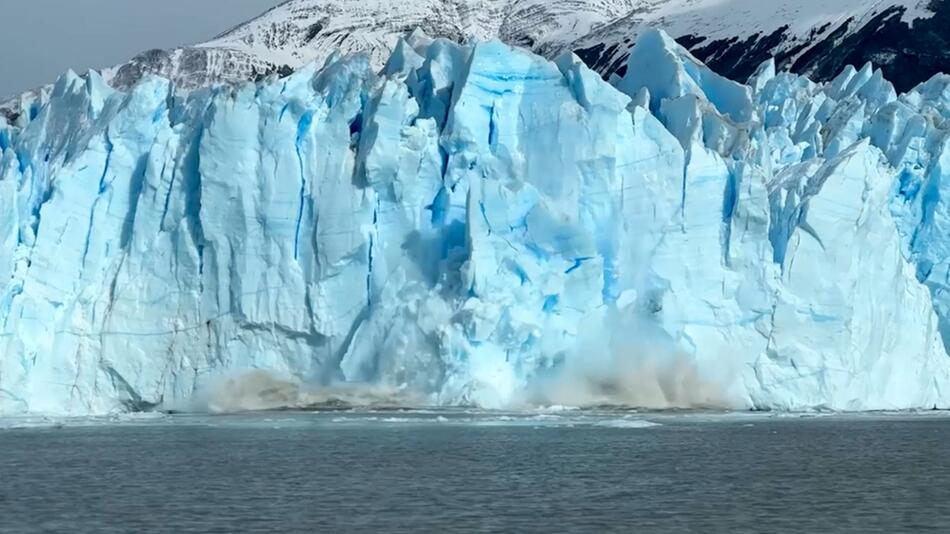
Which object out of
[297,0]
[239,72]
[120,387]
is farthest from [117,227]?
[297,0]

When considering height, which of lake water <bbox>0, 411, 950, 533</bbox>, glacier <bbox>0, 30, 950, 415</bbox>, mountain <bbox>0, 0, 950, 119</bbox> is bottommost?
lake water <bbox>0, 411, 950, 533</bbox>

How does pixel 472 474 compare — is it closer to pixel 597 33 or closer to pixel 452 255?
pixel 452 255

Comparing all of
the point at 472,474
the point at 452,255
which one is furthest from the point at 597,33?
the point at 472,474

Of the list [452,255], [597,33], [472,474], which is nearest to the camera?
[472,474]

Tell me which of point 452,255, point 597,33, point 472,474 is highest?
point 597,33

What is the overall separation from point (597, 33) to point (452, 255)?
1506 inches

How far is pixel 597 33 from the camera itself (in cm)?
5897

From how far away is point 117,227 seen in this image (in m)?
22.4

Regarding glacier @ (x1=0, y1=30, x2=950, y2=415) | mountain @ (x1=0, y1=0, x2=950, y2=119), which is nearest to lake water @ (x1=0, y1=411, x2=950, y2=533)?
glacier @ (x1=0, y1=30, x2=950, y2=415)

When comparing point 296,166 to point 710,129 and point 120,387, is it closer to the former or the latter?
point 120,387

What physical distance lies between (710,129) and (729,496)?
1069cm

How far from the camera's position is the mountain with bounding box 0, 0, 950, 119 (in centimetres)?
4403

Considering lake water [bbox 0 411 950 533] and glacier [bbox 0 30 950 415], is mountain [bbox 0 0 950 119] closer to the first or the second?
glacier [bbox 0 30 950 415]

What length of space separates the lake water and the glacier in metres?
0.76
